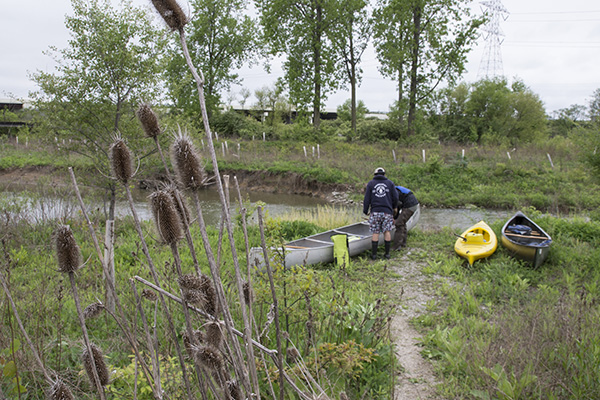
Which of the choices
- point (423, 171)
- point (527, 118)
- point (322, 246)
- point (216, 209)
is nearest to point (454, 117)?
point (527, 118)

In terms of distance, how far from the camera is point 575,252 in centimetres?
732

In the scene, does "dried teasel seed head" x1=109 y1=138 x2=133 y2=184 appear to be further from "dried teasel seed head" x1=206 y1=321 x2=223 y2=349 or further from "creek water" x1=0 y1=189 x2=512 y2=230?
"creek water" x1=0 y1=189 x2=512 y2=230

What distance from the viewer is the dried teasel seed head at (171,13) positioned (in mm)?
914

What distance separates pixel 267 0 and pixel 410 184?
50.8ft

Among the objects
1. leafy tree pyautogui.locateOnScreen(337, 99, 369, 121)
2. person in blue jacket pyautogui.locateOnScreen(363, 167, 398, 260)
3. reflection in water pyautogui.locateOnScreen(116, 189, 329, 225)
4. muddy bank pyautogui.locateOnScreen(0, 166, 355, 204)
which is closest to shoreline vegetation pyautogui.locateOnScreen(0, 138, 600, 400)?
person in blue jacket pyautogui.locateOnScreen(363, 167, 398, 260)

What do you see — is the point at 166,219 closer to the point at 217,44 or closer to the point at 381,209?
the point at 381,209

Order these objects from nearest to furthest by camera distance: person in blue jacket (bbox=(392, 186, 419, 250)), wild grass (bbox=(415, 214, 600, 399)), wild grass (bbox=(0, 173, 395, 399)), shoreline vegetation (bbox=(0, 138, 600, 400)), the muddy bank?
shoreline vegetation (bbox=(0, 138, 600, 400)) → wild grass (bbox=(0, 173, 395, 399)) → wild grass (bbox=(415, 214, 600, 399)) → person in blue jacket (bbox=(392, 186, 419, 250)) → the muddy bank

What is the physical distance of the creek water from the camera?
8180mm

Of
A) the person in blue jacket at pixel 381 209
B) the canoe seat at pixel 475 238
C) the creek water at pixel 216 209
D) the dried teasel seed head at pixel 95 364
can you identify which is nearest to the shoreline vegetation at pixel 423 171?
the creek water at pixel 216 209

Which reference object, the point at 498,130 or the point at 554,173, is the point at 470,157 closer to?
the point at 554,173

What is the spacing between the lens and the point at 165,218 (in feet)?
3.11

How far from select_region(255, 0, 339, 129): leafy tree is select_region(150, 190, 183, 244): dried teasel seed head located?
86.9 ft

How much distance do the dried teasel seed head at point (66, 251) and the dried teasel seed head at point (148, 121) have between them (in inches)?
12.2

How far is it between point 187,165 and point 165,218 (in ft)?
0.41
